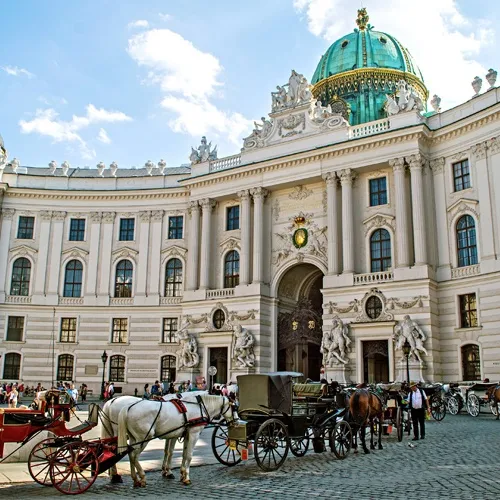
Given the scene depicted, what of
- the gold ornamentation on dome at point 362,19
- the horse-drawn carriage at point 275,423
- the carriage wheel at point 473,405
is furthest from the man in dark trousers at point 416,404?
the gold ornamentation on dome at point 362,19

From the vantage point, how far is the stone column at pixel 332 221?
3894 cm

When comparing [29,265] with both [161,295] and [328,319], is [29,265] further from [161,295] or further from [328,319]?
[328,319]

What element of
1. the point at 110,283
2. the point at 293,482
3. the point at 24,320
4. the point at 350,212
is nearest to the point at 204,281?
the point at 110,283

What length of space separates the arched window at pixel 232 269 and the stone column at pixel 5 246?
17563 mm

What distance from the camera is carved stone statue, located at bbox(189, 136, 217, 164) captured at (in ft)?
156

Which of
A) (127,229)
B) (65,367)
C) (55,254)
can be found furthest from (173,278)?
(65,367)

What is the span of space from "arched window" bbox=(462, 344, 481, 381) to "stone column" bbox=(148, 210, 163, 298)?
76.3 feet

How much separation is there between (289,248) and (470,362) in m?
14.1

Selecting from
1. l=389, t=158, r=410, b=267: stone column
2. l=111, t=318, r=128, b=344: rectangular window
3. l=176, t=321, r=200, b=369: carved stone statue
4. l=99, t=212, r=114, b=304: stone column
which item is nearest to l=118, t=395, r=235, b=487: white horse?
l=389, t=158, r=410, b=267: stone column

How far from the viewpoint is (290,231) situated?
139 feet

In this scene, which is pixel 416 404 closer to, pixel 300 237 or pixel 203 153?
pixel 300 237

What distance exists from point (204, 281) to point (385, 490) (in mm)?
33304

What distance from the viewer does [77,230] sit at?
48906mm

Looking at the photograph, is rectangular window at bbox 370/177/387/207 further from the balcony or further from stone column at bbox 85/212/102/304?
stone column at bbox 85/212/102/304
